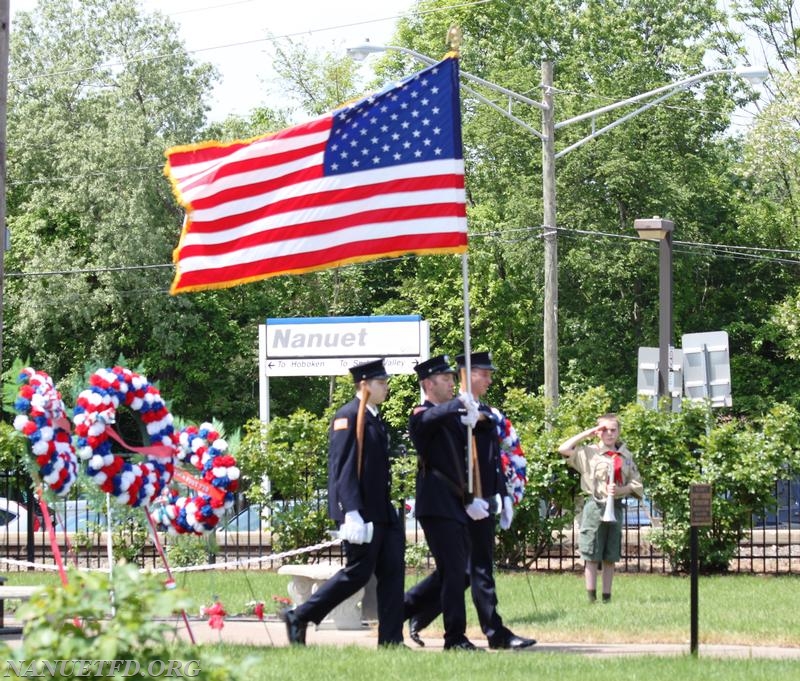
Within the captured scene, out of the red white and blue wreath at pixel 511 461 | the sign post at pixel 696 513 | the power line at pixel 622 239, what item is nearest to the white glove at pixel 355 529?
the sign post at pixel 696 513

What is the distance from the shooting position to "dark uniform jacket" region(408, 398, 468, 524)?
1008 centimetres

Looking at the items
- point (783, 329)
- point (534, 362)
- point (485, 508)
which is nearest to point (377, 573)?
point (485, 508)

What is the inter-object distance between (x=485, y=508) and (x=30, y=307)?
35.9m

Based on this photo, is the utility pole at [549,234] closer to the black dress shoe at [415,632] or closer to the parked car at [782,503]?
the parked car at [782,503]

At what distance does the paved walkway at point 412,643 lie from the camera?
993 centimetres

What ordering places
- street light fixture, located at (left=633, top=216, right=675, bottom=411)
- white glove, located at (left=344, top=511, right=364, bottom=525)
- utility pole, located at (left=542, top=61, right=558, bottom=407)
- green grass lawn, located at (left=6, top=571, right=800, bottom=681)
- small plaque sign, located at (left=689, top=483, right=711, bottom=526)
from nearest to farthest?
green grass lawn, located at (left=6, top=571, right=800, bottom=681)
small plaque sign, located at (left=689, top=483, right=711, bottom=526)
white glove, located at (left=344, top=511, right=364, bottom=525)
street light fixture, located at (left=633, top=216, right=675, bottom=411)
utility pole, located at (left=542, top=61, right=558, bottom=407)

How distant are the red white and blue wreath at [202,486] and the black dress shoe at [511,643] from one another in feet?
6.85

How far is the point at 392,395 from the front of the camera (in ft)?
151

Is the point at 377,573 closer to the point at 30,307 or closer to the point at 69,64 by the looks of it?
the point at 30,307

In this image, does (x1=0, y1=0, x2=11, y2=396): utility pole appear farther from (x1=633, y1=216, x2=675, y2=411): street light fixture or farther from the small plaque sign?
(x1=633, y1=216, x2=675, y2=411): street light fixture

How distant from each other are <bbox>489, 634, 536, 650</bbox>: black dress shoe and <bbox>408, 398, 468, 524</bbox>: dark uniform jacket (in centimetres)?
84

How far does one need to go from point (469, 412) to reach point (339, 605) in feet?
9.23

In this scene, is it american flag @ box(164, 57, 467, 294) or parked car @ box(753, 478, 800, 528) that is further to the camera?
parked car @ box(753, 478, 800, 528)

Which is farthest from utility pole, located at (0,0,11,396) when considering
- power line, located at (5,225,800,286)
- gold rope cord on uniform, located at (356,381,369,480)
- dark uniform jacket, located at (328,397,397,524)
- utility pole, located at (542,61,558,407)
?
power line, located at (5,225,800,286)
